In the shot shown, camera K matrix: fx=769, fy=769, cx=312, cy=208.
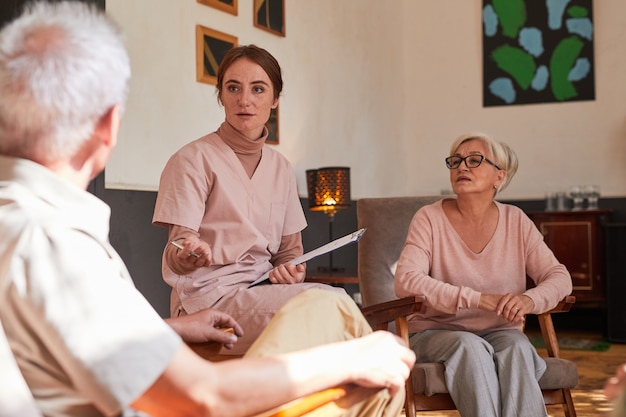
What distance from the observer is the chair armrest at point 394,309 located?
2.58 m

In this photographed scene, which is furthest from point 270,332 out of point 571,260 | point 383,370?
point 571,260

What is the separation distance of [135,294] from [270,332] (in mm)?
438

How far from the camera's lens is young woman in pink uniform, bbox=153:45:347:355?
236 cm

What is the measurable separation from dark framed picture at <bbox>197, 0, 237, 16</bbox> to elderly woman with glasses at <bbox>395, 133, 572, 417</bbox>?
7.14ft

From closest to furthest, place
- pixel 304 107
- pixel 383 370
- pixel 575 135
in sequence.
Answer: pixel 383 370 < pixel 304 107 < pixel 575 135

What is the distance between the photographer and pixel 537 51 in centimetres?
672

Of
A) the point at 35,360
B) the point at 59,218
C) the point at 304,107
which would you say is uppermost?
the point at 304,107

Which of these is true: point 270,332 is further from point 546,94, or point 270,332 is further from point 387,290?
point 546,94

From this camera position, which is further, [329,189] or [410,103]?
[410,103]

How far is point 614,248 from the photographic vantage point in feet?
19.5

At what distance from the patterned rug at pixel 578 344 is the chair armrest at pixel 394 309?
11.1ft

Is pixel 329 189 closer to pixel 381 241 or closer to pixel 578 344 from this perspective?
pixel 381 241

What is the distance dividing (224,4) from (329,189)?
1.37 meters

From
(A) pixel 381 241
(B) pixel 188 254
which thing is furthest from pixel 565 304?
(B) pixel 188 254
